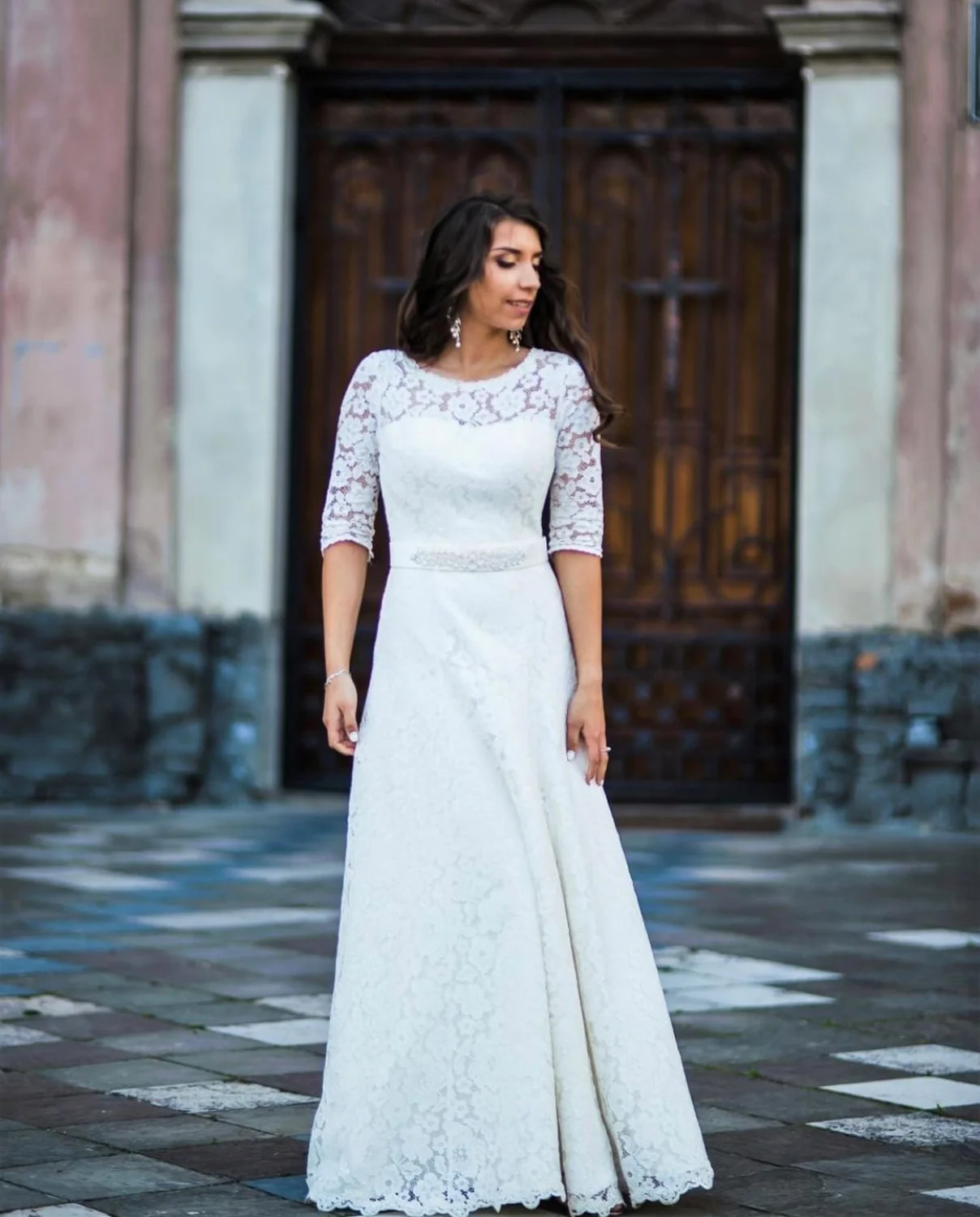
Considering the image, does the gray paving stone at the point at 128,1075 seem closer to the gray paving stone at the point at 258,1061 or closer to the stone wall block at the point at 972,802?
the gray paving stone at the point at 258,1061

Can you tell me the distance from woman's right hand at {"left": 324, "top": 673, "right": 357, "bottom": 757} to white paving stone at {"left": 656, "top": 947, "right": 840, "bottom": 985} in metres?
2.44

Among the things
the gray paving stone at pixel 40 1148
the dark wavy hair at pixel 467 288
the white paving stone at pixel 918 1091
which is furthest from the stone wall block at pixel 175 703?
the dark wavy hair at pixel 467 288

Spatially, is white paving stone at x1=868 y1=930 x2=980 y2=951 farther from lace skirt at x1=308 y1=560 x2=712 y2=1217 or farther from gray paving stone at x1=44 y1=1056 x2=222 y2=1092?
lace skirt at x1=308 y1=560 x2=712 y2=1217

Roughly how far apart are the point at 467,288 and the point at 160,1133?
1632 mm

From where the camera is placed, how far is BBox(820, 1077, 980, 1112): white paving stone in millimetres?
4949

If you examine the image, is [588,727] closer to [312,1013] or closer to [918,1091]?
[918,1091]

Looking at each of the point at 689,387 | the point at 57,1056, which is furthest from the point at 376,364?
the point at 689,387

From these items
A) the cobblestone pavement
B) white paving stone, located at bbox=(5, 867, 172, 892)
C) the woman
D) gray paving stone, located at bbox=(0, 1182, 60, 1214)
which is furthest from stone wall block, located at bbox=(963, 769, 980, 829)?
gray paving stone, located at bbox=(0, 1182, 60, 1214)

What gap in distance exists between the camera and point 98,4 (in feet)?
34.2

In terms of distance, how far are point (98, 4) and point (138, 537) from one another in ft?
7.23

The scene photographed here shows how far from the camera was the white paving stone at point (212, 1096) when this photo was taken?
481cm

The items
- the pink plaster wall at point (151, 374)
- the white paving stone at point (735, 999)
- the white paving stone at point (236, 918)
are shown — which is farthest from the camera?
the pink plaster wall at point (151, 374)

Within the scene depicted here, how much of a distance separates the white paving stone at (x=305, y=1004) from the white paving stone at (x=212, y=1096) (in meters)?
0.82

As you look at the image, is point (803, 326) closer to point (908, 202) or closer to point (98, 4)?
point (908, 202)
